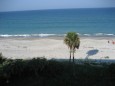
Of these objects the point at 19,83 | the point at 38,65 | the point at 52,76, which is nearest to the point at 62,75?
the point at 52,76

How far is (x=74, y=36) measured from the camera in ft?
63.5

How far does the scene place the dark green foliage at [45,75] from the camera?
31.4 feet

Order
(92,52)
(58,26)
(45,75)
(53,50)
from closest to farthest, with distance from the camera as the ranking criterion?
(45,75) → (92,52) → (53,50) → (58,26)

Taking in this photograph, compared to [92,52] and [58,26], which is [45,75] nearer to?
[92,52]

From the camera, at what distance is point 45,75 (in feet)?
32.4

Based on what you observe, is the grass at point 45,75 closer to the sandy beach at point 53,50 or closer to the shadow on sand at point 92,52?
the sandy beach at point 53,50

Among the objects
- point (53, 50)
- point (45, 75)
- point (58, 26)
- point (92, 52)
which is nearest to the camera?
point (45, 75)

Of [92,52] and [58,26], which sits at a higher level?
[58,26]

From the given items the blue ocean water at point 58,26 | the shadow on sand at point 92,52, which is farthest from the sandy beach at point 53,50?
the blue ocean water at point 58,26

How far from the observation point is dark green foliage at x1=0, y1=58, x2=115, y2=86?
9.58 m

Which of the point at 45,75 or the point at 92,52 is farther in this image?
the point at 92,52

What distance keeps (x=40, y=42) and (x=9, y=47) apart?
4.78m

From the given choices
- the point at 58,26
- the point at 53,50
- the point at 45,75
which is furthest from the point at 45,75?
the point at 58,26

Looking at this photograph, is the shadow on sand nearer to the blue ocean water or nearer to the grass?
the grass
